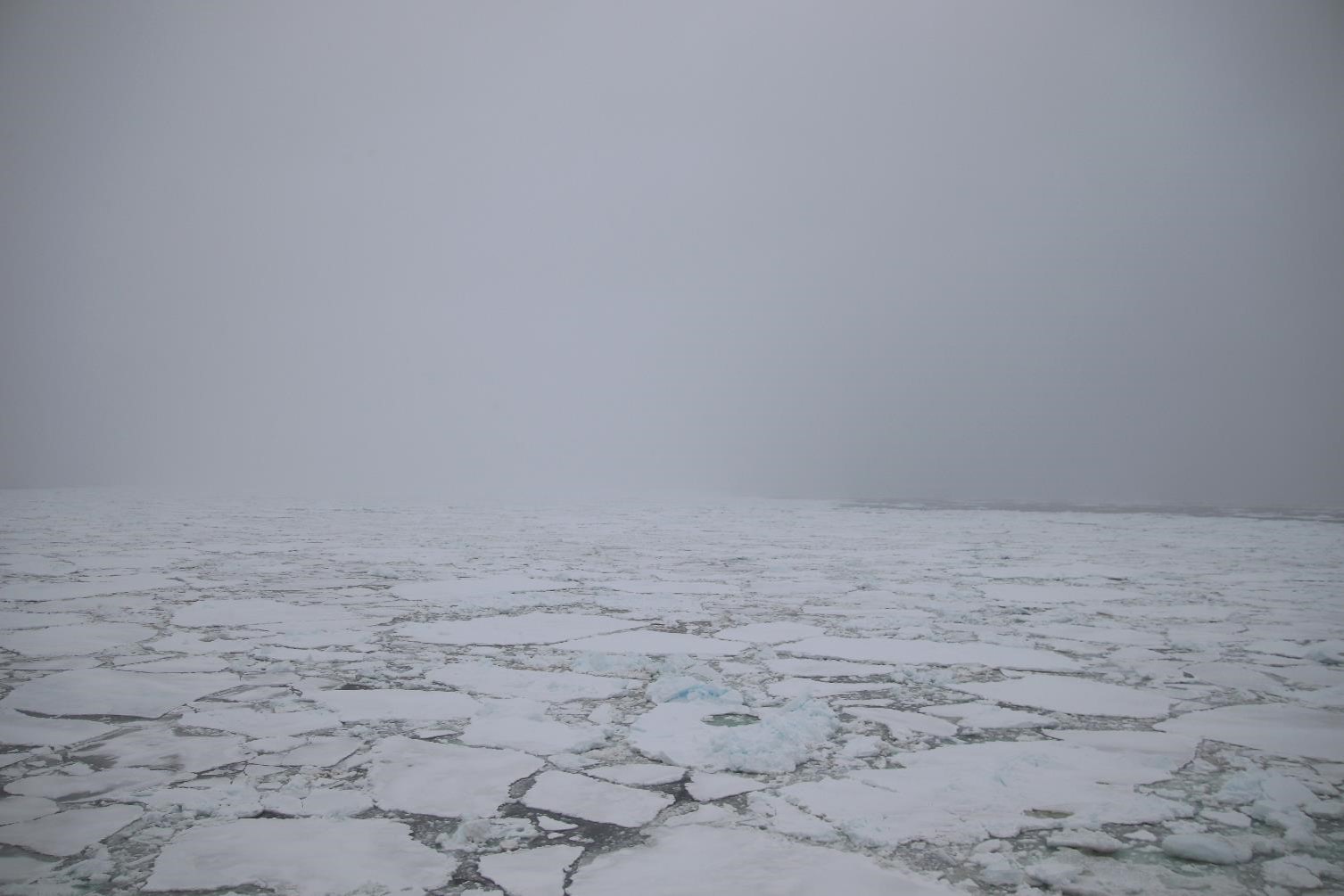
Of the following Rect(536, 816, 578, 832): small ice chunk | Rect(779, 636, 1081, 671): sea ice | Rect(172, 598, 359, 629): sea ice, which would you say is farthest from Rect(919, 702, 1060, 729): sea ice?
Rect(172, 598, 359, 629): sea ice

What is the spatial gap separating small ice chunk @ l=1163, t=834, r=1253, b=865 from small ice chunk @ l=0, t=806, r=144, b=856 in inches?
51.2

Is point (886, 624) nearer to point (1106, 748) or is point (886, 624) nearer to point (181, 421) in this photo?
point (1106, 748)

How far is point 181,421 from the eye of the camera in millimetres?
23219

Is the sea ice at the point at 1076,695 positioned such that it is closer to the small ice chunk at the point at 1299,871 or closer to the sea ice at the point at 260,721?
the small ice chunk at the point at 1299,871

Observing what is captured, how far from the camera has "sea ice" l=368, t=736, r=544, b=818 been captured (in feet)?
3.02

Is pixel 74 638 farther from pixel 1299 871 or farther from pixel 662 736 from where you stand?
pixel 1299 871

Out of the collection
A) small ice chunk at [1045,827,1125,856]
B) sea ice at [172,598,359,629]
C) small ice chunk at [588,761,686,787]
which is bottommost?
sea ice at [172,598,359,629]

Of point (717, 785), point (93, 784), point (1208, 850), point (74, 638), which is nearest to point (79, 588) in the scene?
point (74, 638)

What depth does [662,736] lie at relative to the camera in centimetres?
119

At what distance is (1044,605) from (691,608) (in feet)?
4.59

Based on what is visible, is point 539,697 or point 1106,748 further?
point 539,697

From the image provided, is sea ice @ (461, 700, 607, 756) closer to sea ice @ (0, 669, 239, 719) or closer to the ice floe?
the ice floe

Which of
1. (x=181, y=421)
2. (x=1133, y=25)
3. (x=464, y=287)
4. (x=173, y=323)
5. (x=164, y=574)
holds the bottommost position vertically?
(x=164, y=574)

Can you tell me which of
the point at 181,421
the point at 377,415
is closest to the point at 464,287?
the point at 377,415
